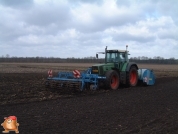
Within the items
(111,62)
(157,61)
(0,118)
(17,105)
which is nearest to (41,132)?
(0,118)

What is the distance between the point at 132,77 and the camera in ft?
55.9

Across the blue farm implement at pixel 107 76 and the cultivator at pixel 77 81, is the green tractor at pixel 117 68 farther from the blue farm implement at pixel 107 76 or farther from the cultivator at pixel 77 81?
Result: the cultivator at pixel 77 81

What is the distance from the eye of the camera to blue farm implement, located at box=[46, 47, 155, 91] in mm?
13922

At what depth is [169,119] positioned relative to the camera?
7.60 meters

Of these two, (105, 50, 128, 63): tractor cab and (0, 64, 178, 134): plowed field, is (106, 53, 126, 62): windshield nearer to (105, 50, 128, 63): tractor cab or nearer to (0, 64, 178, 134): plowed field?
(105, 50, 128, 63): tractor cab

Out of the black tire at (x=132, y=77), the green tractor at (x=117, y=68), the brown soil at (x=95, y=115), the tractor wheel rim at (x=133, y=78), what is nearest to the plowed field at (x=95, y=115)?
the brown soil at (x=95, y=115)

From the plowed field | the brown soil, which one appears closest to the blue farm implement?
the plowed field

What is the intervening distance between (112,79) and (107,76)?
94cm

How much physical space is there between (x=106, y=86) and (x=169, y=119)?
6836 millimetres

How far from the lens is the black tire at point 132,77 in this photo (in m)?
15.9

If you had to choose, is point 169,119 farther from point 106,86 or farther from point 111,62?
point 111,62

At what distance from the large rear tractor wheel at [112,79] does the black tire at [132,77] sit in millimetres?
1083

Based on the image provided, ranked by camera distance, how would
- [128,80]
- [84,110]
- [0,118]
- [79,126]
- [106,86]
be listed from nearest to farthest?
[79,126] → [0,118] → [84,110] → [106,86] → [128,80]

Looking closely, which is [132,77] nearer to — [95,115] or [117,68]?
[117,68]
